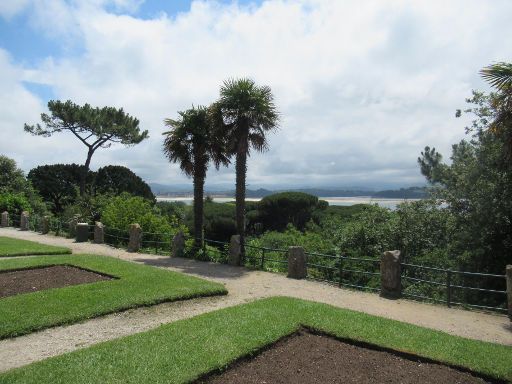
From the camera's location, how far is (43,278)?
445 inches

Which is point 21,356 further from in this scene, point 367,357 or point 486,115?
point 486,115

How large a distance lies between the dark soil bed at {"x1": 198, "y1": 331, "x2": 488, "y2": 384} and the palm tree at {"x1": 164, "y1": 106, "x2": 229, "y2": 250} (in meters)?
10.7

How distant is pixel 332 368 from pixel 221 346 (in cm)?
164

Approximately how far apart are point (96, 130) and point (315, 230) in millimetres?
22144

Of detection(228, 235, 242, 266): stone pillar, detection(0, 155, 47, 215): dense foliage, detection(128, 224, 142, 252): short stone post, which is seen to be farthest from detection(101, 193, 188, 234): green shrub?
detection(0, 155, 47, 215): dense foliage

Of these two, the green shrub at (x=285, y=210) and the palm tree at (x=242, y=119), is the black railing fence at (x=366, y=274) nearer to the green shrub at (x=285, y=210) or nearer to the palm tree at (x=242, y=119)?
the palm tree at (x=242, y=119)

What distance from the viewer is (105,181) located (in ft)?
126

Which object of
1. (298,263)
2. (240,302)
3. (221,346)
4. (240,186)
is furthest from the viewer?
(240,186)

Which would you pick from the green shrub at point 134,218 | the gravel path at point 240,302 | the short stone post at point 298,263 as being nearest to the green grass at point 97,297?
the gravel path at point 240,302

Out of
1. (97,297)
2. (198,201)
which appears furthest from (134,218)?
(97,297)

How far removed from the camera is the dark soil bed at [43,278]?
1016 cm

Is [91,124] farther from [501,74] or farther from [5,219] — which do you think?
[501,74]

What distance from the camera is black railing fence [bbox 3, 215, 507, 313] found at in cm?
1002

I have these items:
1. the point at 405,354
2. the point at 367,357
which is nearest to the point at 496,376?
the point at 405,354
